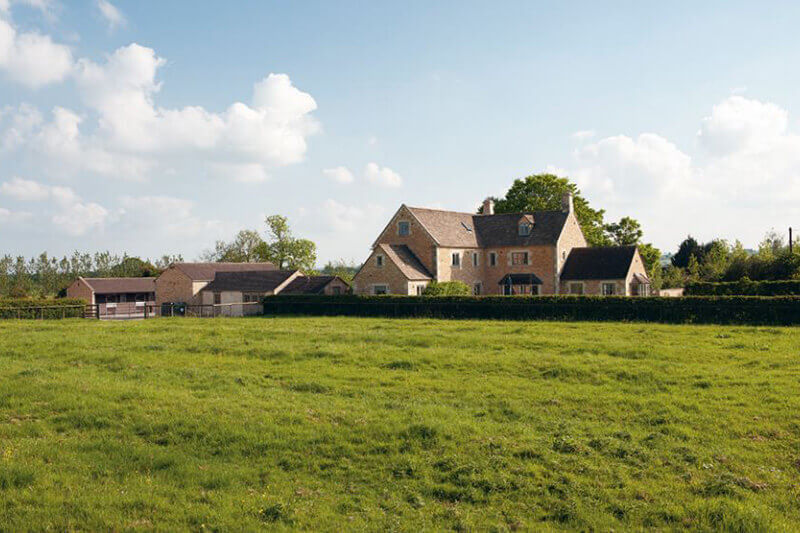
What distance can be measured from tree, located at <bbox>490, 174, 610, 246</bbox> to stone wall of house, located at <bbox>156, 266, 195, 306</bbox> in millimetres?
38221

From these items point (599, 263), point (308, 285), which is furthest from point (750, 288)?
point (308, 285)

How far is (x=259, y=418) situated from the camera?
1384 centimetres

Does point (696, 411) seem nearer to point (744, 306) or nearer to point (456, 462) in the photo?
point (456, 462)

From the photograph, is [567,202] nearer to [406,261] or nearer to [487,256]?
[487,256]

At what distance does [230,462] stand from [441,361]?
10.2m

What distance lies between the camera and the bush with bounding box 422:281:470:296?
164 feet

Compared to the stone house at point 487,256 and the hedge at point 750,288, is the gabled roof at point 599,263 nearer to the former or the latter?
the stone house at point 487,256

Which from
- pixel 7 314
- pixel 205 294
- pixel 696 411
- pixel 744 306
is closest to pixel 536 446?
pixel 696 411

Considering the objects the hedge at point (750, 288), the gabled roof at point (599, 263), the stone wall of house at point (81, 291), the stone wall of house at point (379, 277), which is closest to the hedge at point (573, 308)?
the stone wall of house at point (379, 277)

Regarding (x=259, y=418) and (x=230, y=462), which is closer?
(x=230, y=462)

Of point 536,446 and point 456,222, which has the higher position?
point 456,222

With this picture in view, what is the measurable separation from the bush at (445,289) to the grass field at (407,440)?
27.7m

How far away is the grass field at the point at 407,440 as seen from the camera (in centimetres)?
947

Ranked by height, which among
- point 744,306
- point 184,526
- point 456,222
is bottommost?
point 184,526
